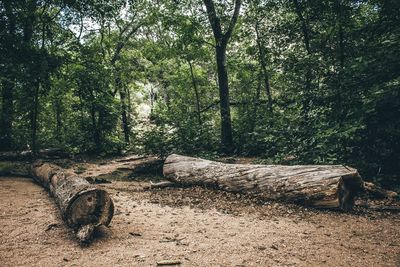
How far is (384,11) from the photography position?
6660 mm

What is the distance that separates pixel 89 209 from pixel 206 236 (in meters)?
1.81

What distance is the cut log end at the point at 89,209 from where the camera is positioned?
416 centimetres

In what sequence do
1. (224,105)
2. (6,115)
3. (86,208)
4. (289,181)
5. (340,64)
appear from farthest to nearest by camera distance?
1. (224,105)
2. (6,115)
3. (340,64)
4. (289,181)
5. (86,208)

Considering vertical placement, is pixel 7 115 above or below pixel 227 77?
below

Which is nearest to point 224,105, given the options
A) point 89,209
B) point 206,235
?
point 206,235

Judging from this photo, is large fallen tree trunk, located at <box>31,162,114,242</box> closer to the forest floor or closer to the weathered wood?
the forest floor

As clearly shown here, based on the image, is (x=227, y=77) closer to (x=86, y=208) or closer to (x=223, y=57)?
(x=223, y=57)

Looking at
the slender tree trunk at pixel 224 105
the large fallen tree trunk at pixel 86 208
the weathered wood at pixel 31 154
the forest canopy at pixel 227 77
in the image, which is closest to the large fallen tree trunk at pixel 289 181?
the forest canopy at pixel 227 77

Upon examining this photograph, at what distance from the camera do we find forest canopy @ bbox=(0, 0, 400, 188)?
6781mm

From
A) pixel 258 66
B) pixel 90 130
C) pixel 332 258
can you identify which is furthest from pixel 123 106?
pixel 332 258

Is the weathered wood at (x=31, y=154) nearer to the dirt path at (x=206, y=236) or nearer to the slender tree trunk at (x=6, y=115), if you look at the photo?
the slender tree trunk at (x=6, y=115)

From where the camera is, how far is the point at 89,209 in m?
4.22

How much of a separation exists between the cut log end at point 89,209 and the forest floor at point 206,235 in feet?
0.65

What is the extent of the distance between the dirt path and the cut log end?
0.21 metres
